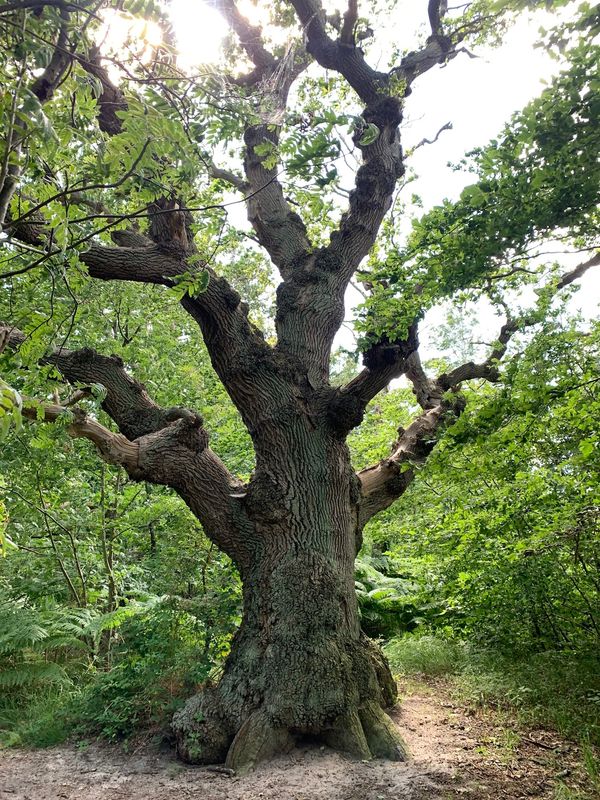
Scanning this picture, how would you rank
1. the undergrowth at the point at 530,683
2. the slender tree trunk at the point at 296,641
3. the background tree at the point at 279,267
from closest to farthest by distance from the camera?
the background tree at the point at 279,267 → the slender tree trunk at the point at 296,641 → the undergrowth at the point at 530,683

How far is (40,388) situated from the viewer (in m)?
3.85

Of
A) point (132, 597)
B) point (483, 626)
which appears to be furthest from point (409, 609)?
point (132, 597)

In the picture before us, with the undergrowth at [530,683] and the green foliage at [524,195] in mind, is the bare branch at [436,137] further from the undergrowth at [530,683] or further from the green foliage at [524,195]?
the undergrowth at [530,683]

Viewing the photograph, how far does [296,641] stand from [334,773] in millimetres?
903

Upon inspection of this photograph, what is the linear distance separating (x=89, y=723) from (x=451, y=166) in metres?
5.93

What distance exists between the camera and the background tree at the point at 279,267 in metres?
2.50

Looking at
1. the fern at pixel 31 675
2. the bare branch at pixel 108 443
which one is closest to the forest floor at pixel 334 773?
the fern at pixel 31 675

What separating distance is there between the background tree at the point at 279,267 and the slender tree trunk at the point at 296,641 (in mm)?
16

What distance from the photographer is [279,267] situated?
647 centimetres

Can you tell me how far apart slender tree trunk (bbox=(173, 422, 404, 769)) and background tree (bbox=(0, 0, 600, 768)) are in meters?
0.02

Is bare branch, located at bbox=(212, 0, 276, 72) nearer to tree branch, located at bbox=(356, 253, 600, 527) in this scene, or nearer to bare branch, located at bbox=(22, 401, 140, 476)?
tree branch, located at bbox=(356, 253, 600, 527)

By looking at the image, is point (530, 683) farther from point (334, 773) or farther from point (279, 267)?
point (279, 267)

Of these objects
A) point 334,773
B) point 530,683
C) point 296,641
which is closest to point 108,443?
point 296,641

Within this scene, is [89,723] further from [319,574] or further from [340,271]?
[340,271]
